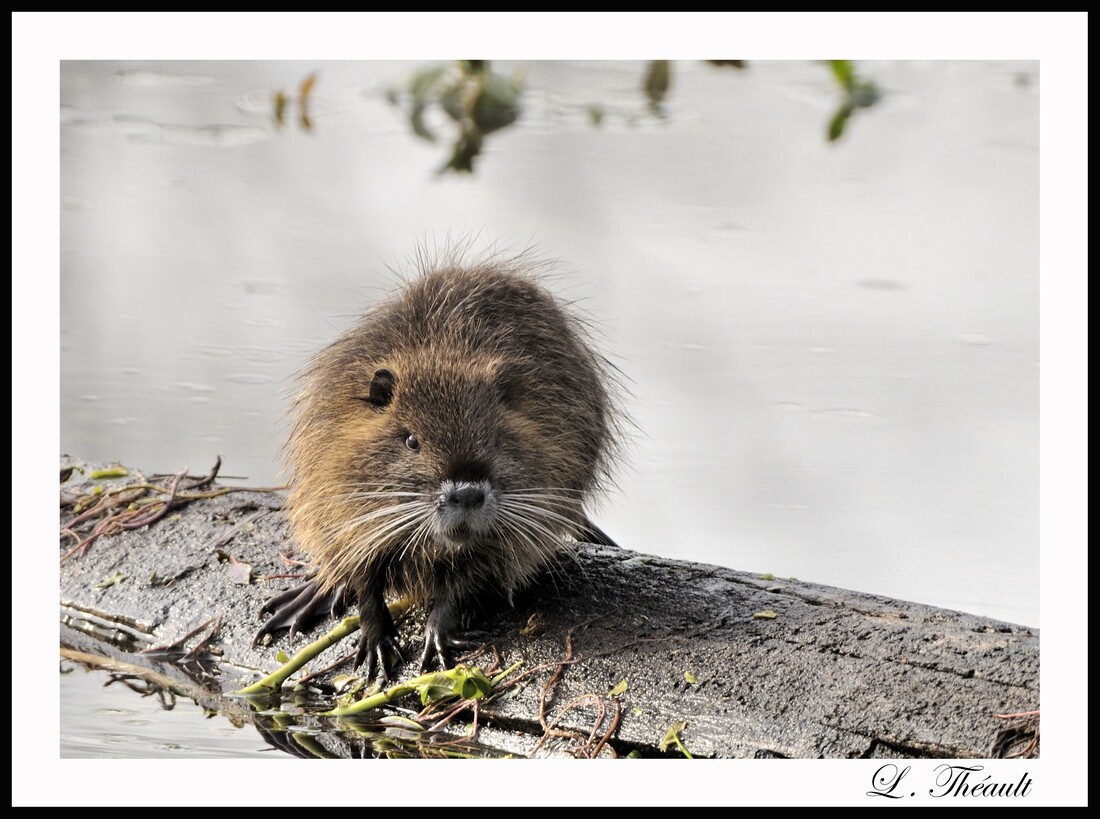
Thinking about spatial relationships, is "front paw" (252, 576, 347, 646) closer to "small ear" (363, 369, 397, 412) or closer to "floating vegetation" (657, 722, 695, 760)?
"small ear" (363, 369, 397, 412)

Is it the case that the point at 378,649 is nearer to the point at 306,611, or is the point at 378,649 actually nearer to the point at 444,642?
the point at 444,642

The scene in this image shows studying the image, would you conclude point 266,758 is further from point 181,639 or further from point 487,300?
point 487,300

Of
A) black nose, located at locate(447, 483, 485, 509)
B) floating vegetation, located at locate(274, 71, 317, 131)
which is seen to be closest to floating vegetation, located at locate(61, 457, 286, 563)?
floating vegetation, located at locate(274, 71, 317, 131)

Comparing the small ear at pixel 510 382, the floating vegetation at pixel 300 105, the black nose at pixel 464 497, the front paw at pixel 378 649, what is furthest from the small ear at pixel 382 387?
the floating vegetation at pixel 300 105

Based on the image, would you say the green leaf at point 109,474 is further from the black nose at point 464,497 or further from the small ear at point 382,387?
the black nose at point 464,497

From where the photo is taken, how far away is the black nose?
3553 mm

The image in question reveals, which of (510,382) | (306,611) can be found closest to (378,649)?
(306,611)

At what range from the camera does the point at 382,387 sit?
3.86 m

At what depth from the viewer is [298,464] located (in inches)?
164

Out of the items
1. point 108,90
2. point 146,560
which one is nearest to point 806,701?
point 146,560

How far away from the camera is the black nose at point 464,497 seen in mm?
3553

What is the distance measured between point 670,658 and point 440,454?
0.90 meters

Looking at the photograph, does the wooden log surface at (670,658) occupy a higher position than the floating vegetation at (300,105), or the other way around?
the floating vegetation at (300,105)
